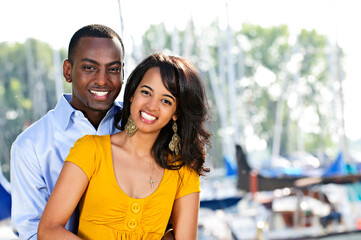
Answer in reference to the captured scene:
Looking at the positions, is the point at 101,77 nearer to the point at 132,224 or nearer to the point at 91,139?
the point at 91,139

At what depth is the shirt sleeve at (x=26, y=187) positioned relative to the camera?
1.69m

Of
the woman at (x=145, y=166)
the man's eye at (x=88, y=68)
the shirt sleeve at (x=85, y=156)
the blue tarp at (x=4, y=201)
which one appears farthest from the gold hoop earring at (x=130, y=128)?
the blue tarp at (x=4, y=201)

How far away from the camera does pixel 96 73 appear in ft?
5.90

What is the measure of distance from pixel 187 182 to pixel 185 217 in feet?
0.40

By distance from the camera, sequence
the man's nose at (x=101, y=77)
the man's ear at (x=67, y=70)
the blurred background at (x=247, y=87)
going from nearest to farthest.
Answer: the man's nose at (x=101, y=77), the man's ear at (x=67, y=70), the blurred background at (x=247, y=87)

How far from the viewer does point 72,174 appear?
4.87 ft

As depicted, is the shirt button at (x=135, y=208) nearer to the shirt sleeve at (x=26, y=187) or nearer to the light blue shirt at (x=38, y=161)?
the light blue shirt at (x=38, y=161)

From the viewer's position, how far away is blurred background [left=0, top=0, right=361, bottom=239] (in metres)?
6.74

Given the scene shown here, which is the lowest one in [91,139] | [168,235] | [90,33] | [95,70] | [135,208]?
[168,235]

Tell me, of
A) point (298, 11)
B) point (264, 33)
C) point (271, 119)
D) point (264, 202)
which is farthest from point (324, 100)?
point (264, 202)

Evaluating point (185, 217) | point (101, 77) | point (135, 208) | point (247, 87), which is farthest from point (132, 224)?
point (247, 87)

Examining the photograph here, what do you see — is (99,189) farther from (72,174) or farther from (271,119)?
(271,119)

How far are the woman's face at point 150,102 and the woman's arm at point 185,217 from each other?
0.28 metres

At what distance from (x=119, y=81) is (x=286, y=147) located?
2093 centimetres
